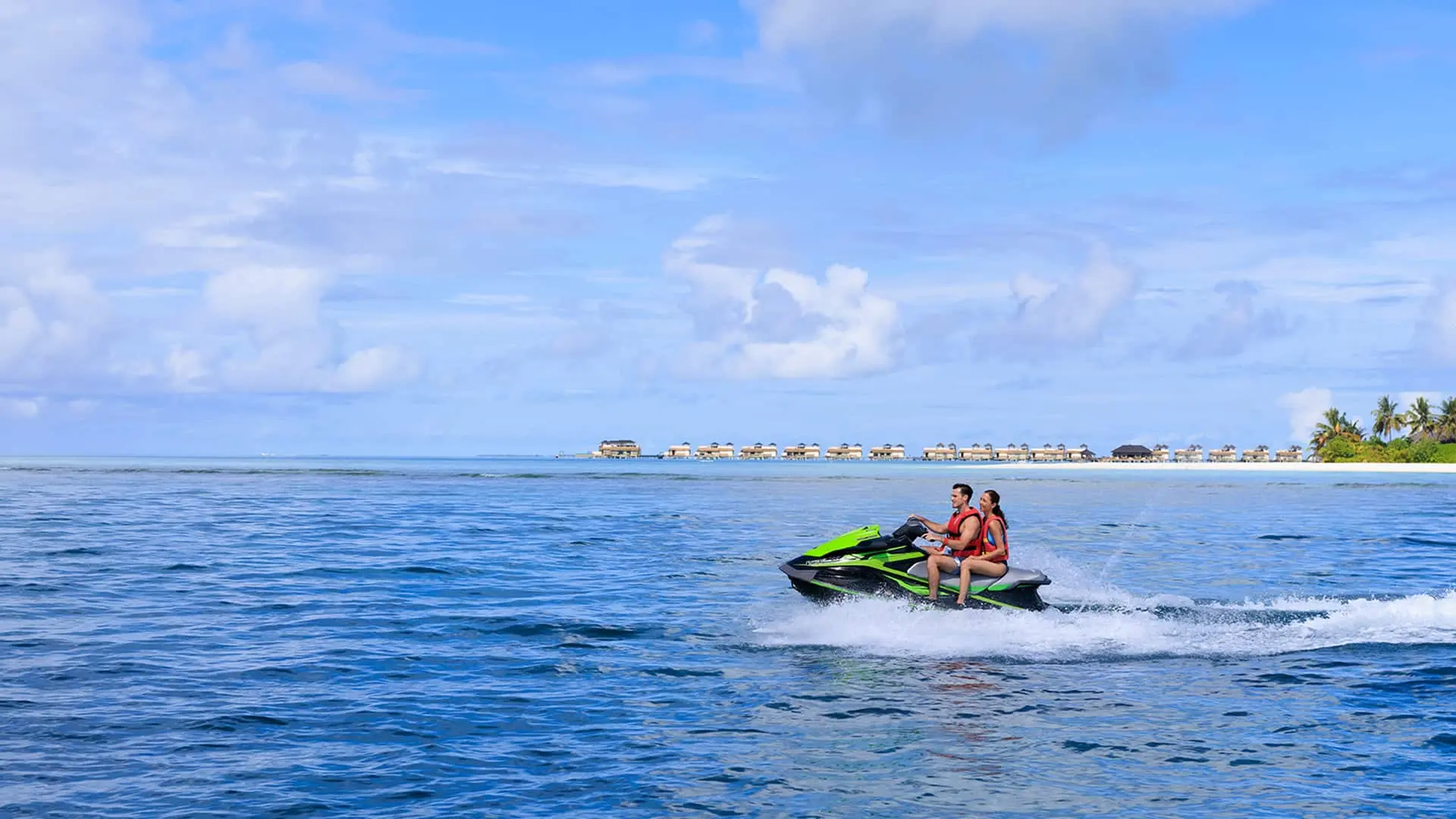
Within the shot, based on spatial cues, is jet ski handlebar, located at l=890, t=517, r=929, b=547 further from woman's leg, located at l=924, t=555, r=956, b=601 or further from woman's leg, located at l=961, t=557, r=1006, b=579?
woman's leg, located at l=961, t=557, r=1006, b=579

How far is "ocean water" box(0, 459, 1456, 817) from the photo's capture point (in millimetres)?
9562

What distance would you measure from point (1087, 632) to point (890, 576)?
9.33 feet

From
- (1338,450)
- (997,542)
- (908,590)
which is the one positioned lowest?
(908,590)

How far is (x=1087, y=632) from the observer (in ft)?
55.7

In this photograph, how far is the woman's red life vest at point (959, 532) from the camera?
17.3m

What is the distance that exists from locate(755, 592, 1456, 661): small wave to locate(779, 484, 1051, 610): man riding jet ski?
0.73 feet

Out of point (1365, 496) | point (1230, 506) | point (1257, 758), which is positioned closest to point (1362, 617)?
point (1257, 758)

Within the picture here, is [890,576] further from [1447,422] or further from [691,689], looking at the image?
[1447,422]

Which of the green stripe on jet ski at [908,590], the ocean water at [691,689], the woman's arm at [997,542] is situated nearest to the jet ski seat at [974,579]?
the green stripe on jet ski at [908,590]

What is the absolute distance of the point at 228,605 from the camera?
19734 millimetres

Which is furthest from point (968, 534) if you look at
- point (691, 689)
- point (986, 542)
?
point (691, 689)

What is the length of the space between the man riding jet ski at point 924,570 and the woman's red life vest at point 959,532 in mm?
11

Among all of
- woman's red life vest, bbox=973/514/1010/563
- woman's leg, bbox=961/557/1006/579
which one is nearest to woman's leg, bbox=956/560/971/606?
woman's leg, bbox=961/557/1006/579

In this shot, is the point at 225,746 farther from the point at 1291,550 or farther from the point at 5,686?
the point at 1291,550
